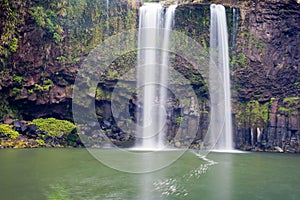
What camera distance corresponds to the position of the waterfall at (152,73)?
17.8 m

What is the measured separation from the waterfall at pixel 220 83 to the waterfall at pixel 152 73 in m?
2.44

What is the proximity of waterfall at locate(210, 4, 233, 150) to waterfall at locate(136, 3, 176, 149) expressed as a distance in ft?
7.99

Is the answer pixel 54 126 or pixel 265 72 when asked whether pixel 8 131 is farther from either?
pixel 265 72

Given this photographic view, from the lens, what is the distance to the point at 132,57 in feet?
61.8

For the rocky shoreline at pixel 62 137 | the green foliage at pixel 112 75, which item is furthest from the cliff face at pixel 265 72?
the green foliage at pixel 112 75

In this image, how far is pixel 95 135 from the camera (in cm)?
1745

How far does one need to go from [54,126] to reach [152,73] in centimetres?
577

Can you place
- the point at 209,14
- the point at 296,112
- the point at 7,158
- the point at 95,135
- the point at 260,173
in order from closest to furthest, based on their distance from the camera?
the point at 260,173, the point at 7,158, the point at 296,112, the point at 95,135, the point at 209,14

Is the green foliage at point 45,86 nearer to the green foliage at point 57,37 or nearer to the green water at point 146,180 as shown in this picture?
the green foliage at point 57,37

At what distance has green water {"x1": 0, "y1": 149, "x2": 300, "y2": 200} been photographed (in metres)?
7.16

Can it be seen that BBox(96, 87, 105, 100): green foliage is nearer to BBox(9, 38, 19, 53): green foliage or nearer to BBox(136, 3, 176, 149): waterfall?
BBox(136, 3, 176, 149): waterfall

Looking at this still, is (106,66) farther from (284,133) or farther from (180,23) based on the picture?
(284,133)

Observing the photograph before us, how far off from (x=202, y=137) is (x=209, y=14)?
678cm

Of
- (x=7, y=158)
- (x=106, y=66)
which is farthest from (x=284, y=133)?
(x=7, y=158)
